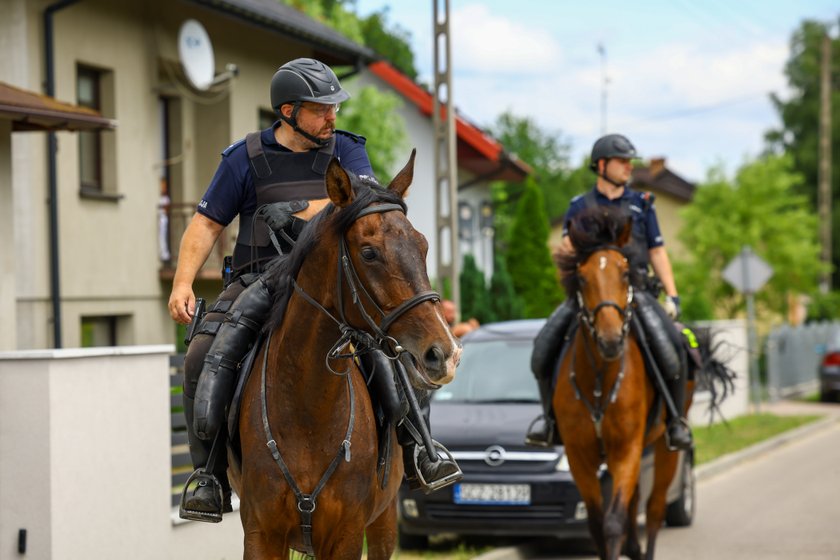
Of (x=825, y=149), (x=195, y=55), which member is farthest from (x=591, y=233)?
(x=825, y=149)

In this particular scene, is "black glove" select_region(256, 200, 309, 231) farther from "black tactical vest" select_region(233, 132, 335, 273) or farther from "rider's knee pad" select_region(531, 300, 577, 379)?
"rider's knee pad" select_region(531, 300, 577, 379)

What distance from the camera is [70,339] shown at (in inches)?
773

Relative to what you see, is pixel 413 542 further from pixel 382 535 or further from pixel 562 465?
pixel 382 535

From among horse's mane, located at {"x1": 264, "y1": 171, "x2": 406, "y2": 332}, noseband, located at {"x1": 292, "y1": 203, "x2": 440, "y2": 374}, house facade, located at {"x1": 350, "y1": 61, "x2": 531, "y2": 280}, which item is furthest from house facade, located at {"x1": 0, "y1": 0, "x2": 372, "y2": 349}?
noseband, located at {"x1": 292, "y1": 203, "x2": 440, "y2": 374}

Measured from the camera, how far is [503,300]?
2956 cm

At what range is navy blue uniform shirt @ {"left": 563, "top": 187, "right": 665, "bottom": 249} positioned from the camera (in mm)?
9305

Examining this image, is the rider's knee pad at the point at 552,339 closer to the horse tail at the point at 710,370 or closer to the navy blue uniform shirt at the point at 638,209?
the navy blue uniform shirt at the point at 638,209

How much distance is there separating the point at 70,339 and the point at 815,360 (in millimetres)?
24079

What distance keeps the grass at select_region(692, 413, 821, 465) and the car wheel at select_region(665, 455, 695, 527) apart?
3.79 m

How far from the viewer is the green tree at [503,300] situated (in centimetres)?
2966

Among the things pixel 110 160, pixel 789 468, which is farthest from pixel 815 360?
pixel 110 160

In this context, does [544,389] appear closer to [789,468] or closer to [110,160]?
[789,468]

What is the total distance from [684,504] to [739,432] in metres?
9.69

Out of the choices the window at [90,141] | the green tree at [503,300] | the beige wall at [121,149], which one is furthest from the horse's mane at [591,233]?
the green tree at [503,300]
